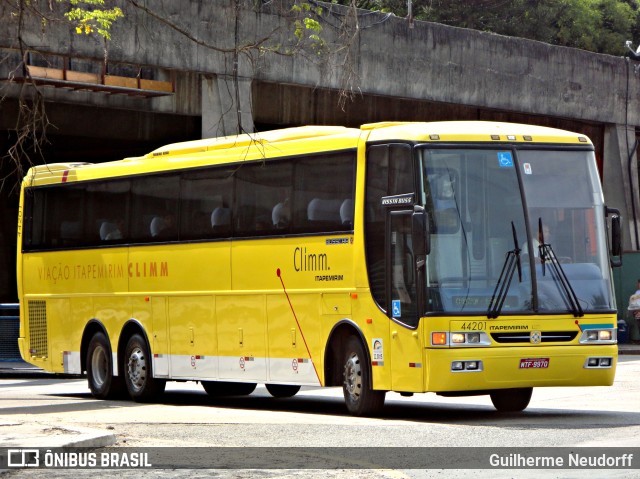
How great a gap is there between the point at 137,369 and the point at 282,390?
2236mm

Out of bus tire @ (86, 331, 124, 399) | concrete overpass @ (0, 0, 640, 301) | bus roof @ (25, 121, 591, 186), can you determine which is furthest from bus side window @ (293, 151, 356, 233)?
concrete overpass @ (0, 0, 640, 301)

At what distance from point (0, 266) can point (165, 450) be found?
40462mm

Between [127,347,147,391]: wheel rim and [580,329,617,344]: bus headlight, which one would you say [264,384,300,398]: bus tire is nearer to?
[127,347,147,391]: wheel rim

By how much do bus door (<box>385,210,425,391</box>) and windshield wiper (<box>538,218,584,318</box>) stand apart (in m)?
1.54

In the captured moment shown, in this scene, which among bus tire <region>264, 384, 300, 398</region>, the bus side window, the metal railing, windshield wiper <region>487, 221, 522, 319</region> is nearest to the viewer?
windshield wiper <region>487, 221, 522, 319</region>

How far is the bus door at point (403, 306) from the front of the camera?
16.0 meters

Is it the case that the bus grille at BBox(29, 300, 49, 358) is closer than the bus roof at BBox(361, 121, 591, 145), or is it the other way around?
the bus roof at BBox(361, 121, 591, 145)

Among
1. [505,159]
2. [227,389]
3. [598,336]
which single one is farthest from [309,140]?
[227,389]

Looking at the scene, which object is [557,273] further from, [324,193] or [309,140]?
[309,140]

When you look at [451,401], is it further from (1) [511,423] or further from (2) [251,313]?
(1) [511,423]

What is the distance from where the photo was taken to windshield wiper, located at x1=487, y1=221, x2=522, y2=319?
52.3 ft

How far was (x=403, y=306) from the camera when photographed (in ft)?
53.2

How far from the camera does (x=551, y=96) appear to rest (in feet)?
127

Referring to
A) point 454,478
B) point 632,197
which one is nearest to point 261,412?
point 454,478
